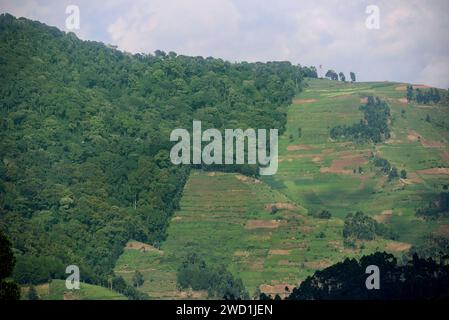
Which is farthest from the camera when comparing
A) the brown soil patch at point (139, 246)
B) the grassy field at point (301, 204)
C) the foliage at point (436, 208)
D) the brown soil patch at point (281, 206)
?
the foliage at point (436, 208)

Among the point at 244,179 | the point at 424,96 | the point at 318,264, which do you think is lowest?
the point at 318,264

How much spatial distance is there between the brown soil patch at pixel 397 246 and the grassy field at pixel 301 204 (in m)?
0.07

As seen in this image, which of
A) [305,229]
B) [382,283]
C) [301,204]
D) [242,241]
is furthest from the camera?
[301,204]

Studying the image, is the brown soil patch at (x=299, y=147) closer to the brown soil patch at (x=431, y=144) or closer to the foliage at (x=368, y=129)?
the foliage at (x=368, y=129)

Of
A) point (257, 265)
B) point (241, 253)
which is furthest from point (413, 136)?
point (257, 265)

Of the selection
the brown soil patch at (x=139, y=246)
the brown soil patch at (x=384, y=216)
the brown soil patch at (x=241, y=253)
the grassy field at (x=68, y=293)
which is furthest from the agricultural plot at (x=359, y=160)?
the grassy field at (x=68, y=293)

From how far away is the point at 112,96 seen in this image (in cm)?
9700

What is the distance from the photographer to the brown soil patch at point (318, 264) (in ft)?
214

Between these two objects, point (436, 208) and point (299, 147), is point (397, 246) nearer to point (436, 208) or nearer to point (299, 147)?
point (436, 208)

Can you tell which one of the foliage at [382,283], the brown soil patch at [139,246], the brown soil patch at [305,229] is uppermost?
the brown soil patch at [305,229]

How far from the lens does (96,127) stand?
86.0 metres

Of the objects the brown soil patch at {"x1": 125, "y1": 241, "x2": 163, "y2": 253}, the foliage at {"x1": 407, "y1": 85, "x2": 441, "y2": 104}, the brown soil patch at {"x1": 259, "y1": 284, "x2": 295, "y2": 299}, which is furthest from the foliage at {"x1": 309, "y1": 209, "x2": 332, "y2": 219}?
the foliage at {"x1": 407, "y1": 85, "x2": 441, "y2": 104}

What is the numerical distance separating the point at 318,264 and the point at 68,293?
1751cm
